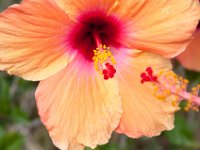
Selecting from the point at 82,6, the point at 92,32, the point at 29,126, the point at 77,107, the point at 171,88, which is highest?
the point at 82,6

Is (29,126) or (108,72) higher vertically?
(108,72)

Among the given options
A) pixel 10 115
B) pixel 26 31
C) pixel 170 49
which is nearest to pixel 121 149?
pixel 10 115

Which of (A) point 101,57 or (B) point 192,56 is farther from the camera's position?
(B) point 192,56

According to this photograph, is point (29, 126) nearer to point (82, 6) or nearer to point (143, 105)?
point (143, 105)

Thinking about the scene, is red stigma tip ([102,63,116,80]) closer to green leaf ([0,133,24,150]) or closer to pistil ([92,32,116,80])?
pistil ([92,32,116,80])

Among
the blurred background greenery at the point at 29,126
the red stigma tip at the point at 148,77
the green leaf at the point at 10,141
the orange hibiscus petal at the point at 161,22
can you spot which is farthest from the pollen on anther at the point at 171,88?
the green leaf at the point at 10,141

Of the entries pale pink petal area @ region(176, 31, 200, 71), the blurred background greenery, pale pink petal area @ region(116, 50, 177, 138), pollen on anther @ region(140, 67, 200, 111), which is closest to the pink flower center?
pale pink petal area @ region(116, 50, 177, 138)

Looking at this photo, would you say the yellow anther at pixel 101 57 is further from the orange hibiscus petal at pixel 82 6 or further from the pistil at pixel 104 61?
the orange hibiscus petal at pixel 82 6

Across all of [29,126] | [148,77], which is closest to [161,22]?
[148,77]
